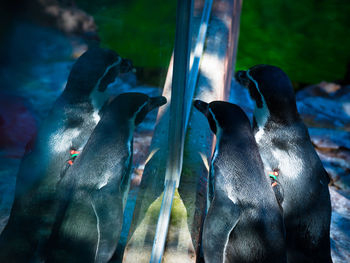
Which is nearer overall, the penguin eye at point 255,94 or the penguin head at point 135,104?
the penguin head at point 135,104

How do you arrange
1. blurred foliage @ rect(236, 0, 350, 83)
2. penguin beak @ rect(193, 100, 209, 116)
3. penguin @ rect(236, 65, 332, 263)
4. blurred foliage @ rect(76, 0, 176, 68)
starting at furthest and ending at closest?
blurred foliage @ rect(236, 0, 350, 83) → penguin beak @ rect(193, 100, 209, 116) → penguin @ rect(236, 65, 332, 263) → blurred foliage @ rect(76, 0, 176, 68)

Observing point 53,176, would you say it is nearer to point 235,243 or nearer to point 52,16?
point 52,16

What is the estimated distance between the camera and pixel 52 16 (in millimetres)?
429

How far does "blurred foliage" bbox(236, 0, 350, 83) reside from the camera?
99.1 inches

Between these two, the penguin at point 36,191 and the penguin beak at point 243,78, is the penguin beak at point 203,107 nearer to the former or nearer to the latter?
the penguin beak at point 243,78

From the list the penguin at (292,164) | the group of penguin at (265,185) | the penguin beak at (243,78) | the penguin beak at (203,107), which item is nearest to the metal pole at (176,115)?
the group of penguin at (265,185)

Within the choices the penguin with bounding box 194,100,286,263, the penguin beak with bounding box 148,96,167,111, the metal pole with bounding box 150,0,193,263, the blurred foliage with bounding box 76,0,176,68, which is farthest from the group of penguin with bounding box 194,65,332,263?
the blurred foliage with bounding box 76,0,176,68

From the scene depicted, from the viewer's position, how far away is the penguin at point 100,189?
79 cm

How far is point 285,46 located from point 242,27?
0.91 m

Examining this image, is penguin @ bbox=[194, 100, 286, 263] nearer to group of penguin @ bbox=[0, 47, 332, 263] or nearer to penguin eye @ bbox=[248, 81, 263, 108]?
group of penguin @ bbox=[0, 47, 332, 263]

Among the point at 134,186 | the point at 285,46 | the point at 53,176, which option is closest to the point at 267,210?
the point at 134,186

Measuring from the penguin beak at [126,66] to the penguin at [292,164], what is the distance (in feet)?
3.70

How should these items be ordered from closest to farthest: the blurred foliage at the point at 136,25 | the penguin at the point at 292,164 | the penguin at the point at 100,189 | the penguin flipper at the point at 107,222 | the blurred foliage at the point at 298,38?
the blurred foliage at the point at 136,25
the penguin at the point at 100,189
the penguin flipper at the point at 107,222
the penguin at the point at 292,164
the blurred foliage at the point at 298,38

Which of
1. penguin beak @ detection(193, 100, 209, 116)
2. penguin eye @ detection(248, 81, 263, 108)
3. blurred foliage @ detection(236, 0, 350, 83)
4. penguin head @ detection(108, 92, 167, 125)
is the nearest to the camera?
penguin head @ detection(108, 92, 167, 125)
